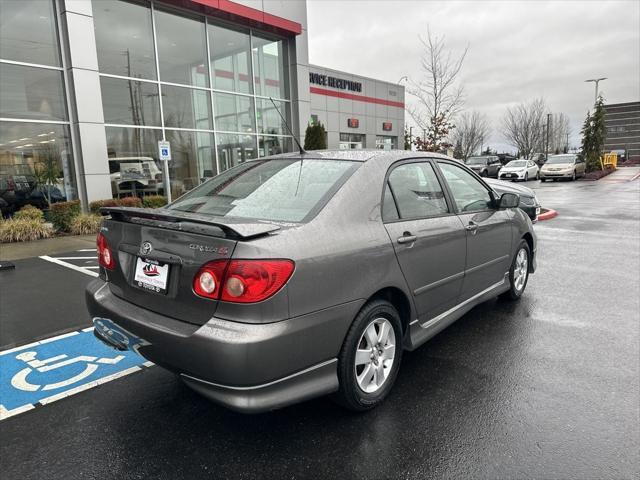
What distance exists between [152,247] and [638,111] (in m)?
99.1

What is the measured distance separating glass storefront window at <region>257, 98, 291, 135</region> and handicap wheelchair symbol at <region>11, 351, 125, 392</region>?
601 inches

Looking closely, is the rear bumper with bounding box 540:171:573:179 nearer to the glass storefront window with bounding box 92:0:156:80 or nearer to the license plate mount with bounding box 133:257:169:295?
the glass storefront window with bounding box 92:0:156:80

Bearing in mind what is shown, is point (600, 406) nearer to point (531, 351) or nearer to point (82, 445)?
point (531, 351)

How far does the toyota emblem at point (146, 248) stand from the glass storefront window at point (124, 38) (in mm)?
13052

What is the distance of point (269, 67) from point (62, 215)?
10.8 m

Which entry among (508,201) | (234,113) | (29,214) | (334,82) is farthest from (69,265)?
(334,82)

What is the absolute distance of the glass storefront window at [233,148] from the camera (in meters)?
16.5

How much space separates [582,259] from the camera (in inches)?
282

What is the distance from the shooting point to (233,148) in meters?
17.0

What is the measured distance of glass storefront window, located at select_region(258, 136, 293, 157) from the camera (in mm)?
18188

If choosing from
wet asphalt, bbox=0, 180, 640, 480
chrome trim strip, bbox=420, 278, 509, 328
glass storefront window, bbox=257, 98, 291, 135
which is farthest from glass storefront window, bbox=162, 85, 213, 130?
chrome trim strip, bbox=420, 278, 509, 328

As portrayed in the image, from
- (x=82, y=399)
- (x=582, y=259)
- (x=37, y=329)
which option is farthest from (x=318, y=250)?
(x=582, y=259)

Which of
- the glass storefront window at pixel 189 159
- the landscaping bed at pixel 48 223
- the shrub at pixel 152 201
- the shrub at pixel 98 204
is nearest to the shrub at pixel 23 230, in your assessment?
the landscaping bed at pixel 48 223

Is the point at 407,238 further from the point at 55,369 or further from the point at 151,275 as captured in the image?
the point at 55,369
